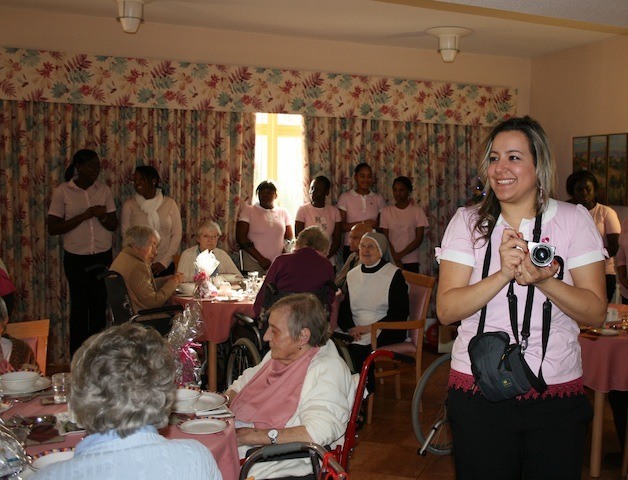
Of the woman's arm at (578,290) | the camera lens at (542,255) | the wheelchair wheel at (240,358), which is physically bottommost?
the wheelchair wheel at (240,358)

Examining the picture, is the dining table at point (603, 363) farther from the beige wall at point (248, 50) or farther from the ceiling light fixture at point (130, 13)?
the beige wall at point (248, 50)

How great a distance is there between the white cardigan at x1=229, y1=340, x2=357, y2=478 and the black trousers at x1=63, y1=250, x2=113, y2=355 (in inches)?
155

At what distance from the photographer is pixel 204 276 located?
546 centimetres

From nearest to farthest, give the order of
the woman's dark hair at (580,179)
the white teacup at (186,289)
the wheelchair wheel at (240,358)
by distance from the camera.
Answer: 1. the wheelchair wheel at (240,358)
2. the white teacup at (186,289)
3. the woman's dark hair at (580,179)

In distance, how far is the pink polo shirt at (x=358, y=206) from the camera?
25.0 ft

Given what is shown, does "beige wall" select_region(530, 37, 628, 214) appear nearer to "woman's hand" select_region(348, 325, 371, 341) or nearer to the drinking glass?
"woman's hand" select_region(348, 325, 371, 341)

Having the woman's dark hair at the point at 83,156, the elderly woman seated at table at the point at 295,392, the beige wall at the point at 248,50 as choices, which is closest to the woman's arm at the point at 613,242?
the beige wall at the point at 248,50

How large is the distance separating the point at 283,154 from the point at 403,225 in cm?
143

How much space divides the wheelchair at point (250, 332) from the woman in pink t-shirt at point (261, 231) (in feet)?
5.99

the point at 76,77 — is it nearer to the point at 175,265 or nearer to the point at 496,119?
the point at 175,265

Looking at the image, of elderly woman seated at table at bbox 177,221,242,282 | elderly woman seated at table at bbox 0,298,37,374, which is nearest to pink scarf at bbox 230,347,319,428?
elderly woman seated at table at bbox 0,298,37,374

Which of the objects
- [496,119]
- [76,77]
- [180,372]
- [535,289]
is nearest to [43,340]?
[180,372]

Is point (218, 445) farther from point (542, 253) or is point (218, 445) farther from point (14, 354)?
point (14, 354)

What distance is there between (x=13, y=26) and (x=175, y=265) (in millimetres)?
2529
